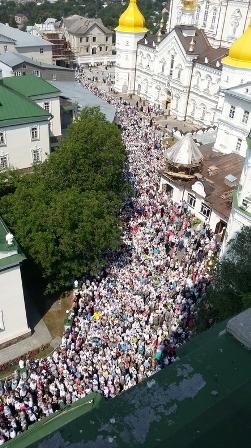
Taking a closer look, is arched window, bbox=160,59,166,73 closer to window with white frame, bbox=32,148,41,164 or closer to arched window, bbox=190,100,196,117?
arched window, bbox=190,100,196,117

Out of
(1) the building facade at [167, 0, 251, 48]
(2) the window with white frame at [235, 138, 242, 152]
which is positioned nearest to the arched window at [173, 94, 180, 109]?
(1) the building facade at [167, 0, 251, 48]

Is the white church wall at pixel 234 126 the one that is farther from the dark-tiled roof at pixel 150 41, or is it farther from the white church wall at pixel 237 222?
the dark-tiled roof at pixel 150 41

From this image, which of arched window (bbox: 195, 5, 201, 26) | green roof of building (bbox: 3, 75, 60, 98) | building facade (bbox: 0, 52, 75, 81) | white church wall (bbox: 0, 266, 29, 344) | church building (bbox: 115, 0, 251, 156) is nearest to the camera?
white church wall (bbox: 0, 266, 29, 344)

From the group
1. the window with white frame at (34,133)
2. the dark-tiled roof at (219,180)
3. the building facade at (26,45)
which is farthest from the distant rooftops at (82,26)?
the window with white frame at (34,133)

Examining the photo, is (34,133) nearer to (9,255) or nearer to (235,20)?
(9,255)

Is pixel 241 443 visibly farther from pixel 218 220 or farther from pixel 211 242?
pixel 218 220

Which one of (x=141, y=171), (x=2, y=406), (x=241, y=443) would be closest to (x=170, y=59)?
(x=141, y=171)
